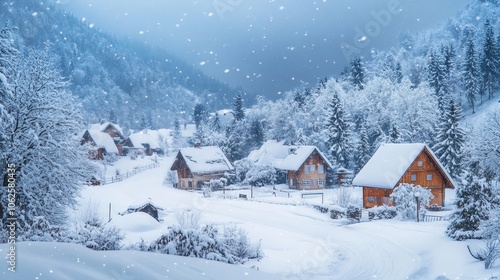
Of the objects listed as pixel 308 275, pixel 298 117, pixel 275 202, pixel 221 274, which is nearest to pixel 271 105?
pixel 298 117

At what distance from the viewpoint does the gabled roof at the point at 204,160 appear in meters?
56.8

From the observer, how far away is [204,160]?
58188mm

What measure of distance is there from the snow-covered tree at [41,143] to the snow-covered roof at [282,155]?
38050 mm

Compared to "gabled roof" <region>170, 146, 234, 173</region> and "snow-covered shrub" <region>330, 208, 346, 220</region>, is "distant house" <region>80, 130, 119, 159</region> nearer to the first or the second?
"gabled roof" <region>170, 146, 234, 173</region>

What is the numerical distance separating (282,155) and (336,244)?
41.0m

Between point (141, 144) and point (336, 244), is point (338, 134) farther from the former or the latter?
point (141, 144)

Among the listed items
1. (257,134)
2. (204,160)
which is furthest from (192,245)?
(257,134)

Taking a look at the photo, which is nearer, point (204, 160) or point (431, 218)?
point (431, 218)

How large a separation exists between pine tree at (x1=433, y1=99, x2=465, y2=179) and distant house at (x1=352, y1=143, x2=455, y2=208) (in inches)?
468

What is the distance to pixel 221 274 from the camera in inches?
340

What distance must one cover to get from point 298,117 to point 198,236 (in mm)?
57824

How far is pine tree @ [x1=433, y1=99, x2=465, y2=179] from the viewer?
4891cm

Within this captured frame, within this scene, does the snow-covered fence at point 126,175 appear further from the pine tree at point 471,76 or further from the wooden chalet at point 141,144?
the pine tree at point 471,76

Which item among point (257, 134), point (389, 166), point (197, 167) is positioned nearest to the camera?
point (389, 166)
